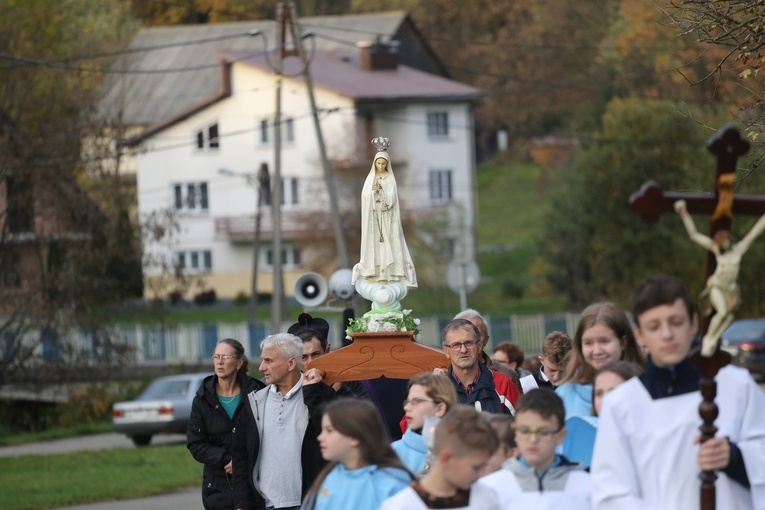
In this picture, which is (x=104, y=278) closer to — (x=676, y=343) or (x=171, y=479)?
(x=171, y=479)

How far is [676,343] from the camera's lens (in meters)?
5.67

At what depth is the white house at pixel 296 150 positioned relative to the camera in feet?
209

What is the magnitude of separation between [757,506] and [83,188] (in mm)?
35257

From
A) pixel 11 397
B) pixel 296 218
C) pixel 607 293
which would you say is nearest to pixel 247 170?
pixel 296 218

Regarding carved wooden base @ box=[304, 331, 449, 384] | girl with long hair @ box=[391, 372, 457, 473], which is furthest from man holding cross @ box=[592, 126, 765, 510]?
carved wooden base @ box=[304, 331, 449, 384]

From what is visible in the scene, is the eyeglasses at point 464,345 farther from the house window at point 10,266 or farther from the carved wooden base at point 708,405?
the house window at point 10,266

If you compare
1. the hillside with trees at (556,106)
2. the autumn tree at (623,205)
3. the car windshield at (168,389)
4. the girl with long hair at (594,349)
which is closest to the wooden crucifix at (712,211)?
the girl with long hair at (594,349)

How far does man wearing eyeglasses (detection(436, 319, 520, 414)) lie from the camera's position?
8961 millimetres

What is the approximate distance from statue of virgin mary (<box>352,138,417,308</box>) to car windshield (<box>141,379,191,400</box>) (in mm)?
18648

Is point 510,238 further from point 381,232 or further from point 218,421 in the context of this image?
point 218,421

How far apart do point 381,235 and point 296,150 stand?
56.0m

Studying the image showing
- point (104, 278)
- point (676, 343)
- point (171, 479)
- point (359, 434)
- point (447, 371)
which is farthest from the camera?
point (104, 278)

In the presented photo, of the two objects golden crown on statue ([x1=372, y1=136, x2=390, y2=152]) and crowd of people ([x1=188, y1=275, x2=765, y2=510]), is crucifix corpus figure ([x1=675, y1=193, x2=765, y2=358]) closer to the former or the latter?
crowd of people ([x1=188, y1=275, x2=765, y2=510])

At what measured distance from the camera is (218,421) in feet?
33.4
